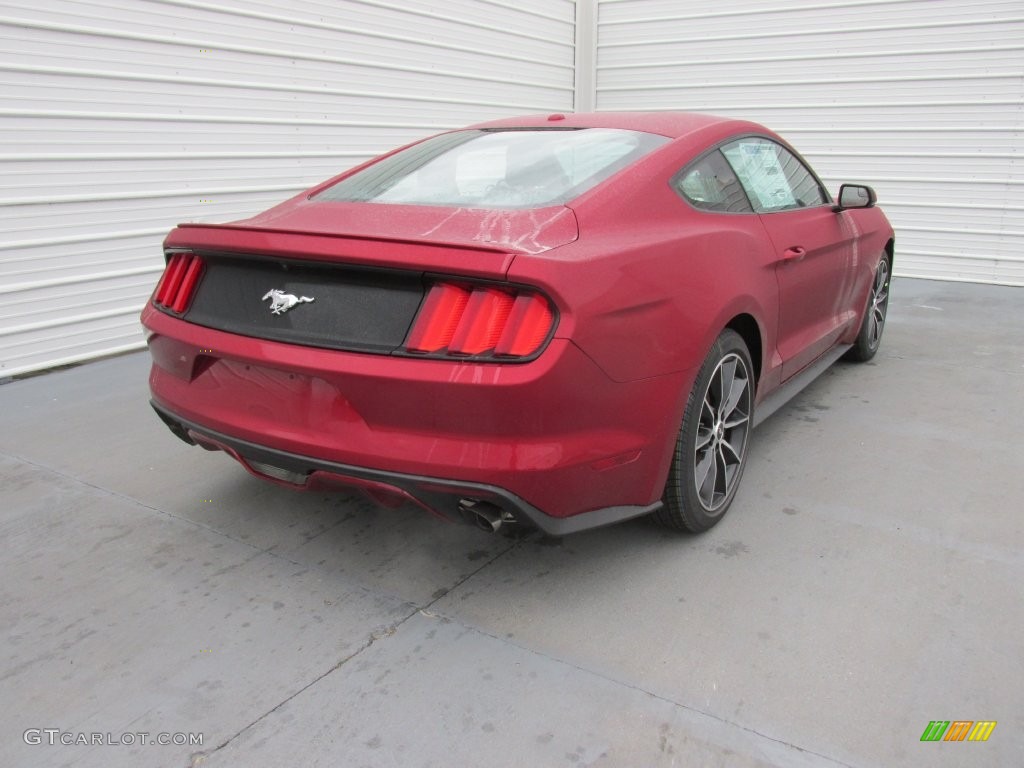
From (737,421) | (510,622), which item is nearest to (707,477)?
(737,421)

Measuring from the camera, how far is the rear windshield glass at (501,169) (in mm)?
2498

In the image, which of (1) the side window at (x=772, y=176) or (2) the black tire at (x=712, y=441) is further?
(1) the side window at (x=772, y=176)

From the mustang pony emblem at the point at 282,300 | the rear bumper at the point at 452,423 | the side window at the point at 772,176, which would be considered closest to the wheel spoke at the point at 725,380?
the rear bumper at the point at 452,423

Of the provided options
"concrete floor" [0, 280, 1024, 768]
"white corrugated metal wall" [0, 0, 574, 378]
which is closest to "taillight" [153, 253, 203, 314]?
"concrete floor" [0, 280, 1024, 768]

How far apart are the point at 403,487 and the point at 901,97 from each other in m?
7.96

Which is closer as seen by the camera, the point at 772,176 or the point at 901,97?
the point at 772,176

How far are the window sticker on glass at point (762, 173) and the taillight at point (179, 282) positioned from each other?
1.98 meters

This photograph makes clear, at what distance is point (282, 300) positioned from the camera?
2209mm

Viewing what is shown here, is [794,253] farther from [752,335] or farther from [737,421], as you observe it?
[737,421]

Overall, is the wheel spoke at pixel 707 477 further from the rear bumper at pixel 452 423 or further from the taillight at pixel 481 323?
the taillight at pixel 481 323

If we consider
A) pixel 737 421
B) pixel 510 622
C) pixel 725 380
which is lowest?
pixel 510 622

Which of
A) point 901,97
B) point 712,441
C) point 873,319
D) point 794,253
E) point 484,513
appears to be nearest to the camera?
point 484,513

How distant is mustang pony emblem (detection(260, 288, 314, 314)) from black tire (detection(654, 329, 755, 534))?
121 centimetres

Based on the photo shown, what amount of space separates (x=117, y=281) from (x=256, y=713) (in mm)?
4235
